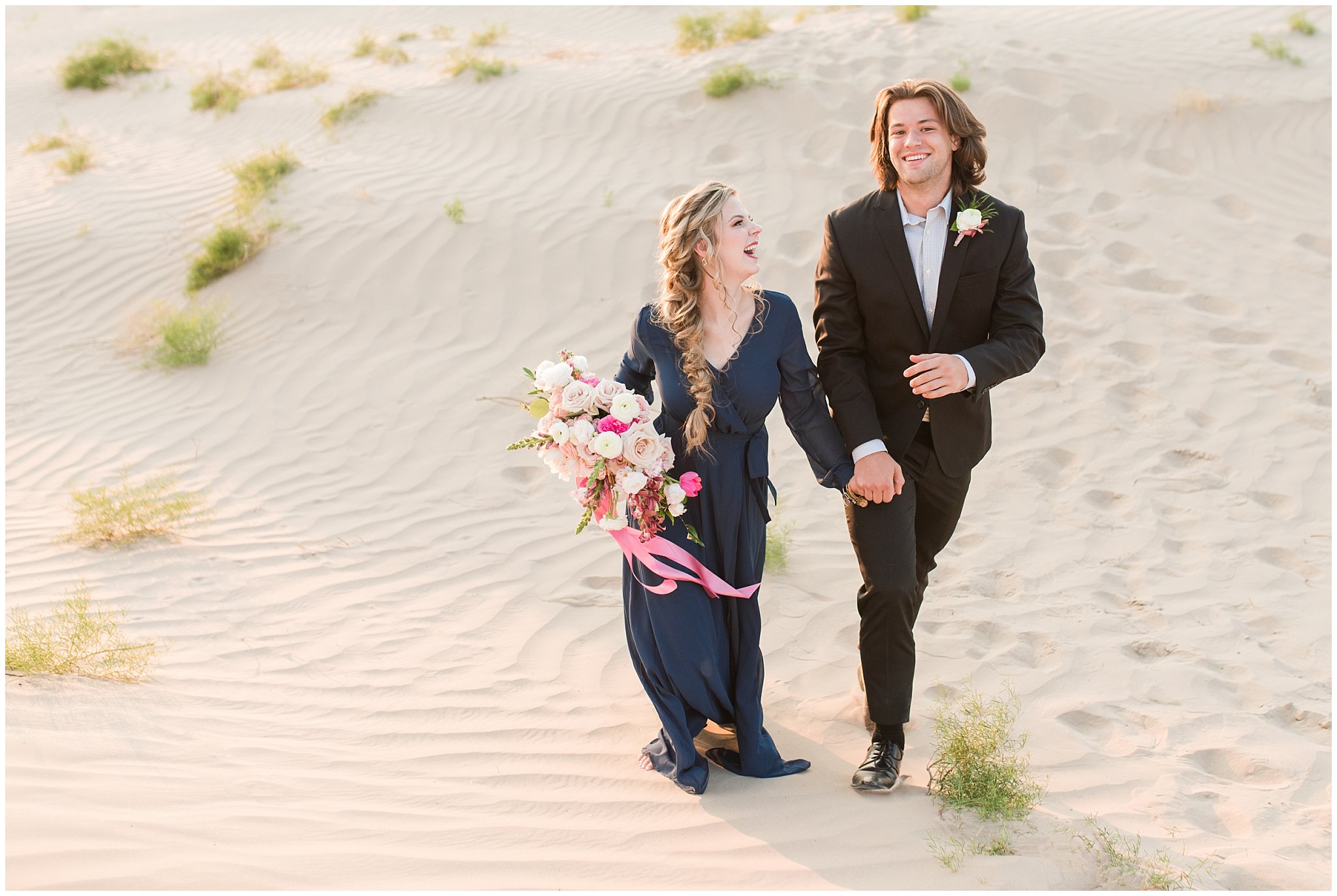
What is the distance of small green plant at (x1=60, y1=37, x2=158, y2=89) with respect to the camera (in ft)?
44.0

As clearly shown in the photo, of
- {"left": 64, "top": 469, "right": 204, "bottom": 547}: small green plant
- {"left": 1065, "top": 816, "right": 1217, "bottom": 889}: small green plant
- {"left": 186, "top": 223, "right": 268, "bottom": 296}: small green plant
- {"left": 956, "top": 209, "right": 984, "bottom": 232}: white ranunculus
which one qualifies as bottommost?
{"left": 1065, "top": 816, "right": 1217, "bottom": 889}: small green plant

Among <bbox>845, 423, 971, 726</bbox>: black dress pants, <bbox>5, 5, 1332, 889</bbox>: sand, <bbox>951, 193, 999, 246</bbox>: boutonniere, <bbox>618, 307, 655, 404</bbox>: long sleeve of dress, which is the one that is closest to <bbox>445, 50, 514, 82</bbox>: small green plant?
<bbox>5, 5, 1332, 889</bbox>: sand

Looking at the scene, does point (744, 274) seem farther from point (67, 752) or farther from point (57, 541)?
point (57, 541)

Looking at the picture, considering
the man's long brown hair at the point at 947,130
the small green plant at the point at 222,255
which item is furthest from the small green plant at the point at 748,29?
the man's long brown hair at the point at 947,130

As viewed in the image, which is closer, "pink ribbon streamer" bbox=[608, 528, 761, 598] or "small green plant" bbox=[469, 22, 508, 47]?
"pink ribbon streamer" bbox=[608, 528, 761, 598]

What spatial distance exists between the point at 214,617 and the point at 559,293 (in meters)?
3.85

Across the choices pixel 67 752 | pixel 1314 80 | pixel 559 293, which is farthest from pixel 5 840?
pixel 1314 80

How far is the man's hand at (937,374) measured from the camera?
10.5 feet

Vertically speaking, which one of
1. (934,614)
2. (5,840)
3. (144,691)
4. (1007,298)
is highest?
(1007,298)

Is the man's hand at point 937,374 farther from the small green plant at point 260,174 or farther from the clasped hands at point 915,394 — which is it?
the small green plant at point 260,174

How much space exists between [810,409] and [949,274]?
64 centimetres

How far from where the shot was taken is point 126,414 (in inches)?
279

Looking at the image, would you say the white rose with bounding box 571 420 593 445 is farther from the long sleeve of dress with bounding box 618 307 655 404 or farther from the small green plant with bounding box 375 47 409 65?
the small green plant with bounding box 375 47 409 65

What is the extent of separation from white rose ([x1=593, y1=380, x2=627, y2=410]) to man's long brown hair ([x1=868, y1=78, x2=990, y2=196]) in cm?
111
